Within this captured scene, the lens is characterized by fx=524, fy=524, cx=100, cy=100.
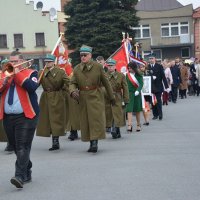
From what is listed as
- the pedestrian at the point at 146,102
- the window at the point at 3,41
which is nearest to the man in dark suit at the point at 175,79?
the pedestrian at the point at 146,102

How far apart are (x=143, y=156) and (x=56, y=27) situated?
48.1 m

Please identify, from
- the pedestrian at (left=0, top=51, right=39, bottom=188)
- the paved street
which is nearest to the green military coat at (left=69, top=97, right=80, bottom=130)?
the paved street

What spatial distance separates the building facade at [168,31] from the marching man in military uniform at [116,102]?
5113 cm

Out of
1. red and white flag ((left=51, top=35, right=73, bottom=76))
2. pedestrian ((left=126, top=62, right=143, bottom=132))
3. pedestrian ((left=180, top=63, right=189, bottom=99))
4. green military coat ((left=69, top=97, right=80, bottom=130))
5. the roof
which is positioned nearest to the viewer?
green military coat ((left=69, top=97, right=80, bottom=130))

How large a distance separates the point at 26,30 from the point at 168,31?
18.0 metres

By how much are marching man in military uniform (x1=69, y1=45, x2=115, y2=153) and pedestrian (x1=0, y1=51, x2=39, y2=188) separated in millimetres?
2609

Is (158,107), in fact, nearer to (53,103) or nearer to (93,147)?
(53,103)

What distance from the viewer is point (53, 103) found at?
1039 cm

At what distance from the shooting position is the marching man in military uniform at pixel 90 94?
9.66 meters

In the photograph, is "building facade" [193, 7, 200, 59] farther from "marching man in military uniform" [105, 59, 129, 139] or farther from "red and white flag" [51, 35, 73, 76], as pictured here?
"marching man in military uniform" [105, 59, 129, 139]

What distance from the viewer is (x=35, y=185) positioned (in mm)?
7199

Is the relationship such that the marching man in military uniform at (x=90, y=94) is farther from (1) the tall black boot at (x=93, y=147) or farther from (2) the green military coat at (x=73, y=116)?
(2) the green military coat at (x=73, y=116)

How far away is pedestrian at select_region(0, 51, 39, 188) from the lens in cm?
693

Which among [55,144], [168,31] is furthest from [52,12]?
[55,144]
